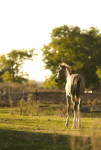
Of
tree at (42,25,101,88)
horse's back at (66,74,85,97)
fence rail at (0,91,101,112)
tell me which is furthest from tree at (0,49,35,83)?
horse's back at (66,74,85,97)

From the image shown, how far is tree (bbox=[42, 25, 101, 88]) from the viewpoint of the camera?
66.4 metres

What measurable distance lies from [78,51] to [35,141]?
182 feet

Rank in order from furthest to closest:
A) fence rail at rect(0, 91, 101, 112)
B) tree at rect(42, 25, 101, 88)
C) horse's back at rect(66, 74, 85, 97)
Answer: tree at rect(42, 25, 101, 88), fence rail at rect(0, 91, 101, 112), horse's back at rect(66, 74, 85, 97)

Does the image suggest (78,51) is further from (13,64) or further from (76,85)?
(76,85)

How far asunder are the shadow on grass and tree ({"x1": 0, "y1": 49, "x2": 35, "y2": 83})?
2250 inches

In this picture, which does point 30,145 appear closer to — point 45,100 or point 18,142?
point 18,142

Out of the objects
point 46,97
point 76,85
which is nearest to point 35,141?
point 76,85

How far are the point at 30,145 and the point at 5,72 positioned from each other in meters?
60.7

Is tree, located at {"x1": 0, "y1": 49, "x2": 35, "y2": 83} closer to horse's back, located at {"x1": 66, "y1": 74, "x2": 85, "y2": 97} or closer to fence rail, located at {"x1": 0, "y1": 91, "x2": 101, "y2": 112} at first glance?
fence rail, located at {"x1": 0, "y1": 91, "x2": 101, "y2": 112}

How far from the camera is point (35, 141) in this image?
40.3ft

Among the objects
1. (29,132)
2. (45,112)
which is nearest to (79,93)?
(29,132)

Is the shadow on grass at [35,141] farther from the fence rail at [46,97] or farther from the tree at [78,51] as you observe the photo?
the tree at [78,51]

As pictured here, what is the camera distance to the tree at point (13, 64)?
72.2m

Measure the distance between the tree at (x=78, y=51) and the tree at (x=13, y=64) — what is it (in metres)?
5.98
